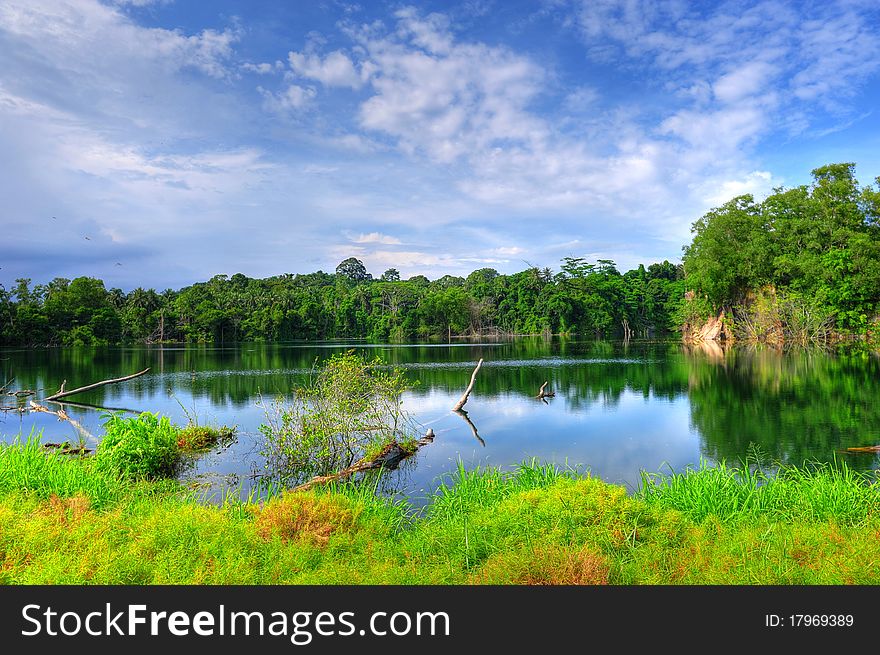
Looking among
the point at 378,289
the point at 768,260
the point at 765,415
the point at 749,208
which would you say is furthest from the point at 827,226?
the point at 378,289

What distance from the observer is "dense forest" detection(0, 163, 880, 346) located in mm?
43250

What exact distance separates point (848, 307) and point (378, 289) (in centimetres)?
7007

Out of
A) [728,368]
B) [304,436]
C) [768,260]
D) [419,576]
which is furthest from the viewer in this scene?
[768,260]

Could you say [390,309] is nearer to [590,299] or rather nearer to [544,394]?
[590,299]

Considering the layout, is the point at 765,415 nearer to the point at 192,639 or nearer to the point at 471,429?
the point at 471,429

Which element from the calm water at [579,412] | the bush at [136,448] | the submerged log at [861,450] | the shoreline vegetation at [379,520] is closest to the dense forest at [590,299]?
the calm water at [579,412]

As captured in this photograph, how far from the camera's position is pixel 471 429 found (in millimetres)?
15172

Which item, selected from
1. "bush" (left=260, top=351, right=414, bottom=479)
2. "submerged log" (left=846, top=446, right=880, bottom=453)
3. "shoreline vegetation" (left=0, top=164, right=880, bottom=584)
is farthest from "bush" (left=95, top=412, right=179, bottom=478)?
"submerged log" (left=846, top=446, right=880, bottom=453)

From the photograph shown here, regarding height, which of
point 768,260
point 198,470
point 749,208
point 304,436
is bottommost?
point 198,470

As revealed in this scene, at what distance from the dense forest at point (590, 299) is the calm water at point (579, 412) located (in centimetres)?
1452

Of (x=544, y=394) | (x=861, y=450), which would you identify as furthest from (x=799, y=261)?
(x=861, y=450)

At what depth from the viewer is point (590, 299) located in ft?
278

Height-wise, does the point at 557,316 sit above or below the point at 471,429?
above

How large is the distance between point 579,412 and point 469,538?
41.5 feet
